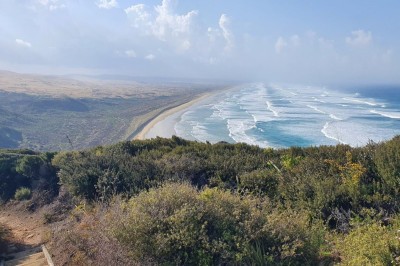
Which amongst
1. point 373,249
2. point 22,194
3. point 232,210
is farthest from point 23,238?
point 373,249

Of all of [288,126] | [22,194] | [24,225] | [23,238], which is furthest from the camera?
[288,126]

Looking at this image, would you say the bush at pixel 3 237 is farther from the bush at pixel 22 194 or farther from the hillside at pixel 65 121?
the hillside at pixel 65 121

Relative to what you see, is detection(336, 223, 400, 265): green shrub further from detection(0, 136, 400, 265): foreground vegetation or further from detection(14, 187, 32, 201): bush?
detection(14, 187, 32, 201): bush

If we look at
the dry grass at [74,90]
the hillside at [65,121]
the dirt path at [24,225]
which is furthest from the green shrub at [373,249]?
the dry grass at [74,90]

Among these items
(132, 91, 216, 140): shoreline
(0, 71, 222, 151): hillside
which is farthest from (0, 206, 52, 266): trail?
(132, 91, 216, 140): shoreline

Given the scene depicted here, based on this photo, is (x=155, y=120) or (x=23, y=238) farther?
(x=155, y=120)

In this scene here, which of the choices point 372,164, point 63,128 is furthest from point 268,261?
point 63,128

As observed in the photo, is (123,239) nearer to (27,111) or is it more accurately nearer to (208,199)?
(208,199)

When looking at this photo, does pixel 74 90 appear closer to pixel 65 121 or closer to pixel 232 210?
pixel 65 121
